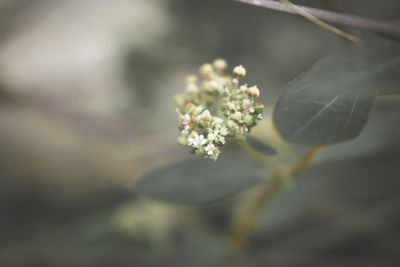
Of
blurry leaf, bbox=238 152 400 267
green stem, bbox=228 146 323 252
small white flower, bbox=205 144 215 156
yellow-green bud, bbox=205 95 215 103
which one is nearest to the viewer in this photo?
small white flower, bbox=205 144 215 156

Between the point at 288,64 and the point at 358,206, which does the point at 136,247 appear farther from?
the point at 288,64

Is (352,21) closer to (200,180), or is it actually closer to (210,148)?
(210,148)

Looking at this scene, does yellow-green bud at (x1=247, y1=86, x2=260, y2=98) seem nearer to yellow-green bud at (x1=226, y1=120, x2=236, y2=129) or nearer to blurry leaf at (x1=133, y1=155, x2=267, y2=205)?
yellow-green bud at (x1=226, y1=120, x2=236, y2=129)

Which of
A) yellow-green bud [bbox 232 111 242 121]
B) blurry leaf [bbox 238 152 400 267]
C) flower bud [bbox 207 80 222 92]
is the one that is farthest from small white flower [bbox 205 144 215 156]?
blurry leaf [bbox 238 152 400 267]

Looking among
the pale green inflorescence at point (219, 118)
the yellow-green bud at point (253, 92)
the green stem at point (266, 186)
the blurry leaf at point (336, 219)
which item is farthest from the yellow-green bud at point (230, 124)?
the blurry leaf at point (336, 219)

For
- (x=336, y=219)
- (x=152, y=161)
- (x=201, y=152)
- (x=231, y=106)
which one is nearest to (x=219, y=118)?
(x=231, y=106)

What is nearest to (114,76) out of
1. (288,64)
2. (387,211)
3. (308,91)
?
(288,64)
